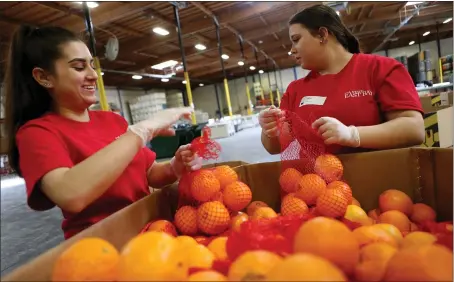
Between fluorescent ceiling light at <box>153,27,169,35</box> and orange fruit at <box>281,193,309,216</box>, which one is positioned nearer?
orange fruit at <box>281,193,309,216</box>

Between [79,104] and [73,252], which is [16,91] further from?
[73,252]

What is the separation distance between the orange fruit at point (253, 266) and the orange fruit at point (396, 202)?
0.62 metres

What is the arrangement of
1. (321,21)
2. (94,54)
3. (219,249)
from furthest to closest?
(94,54)
(321,21)
(219,249)

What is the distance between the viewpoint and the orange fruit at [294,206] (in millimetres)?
985

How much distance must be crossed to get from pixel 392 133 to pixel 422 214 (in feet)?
1.23

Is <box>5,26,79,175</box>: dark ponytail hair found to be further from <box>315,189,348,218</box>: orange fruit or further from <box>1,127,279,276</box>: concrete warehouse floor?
<box>1,127,279,276</box>: concrete warehouse floor

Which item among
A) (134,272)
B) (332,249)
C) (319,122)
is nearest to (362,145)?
(319,122)

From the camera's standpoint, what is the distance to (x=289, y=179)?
113 cm

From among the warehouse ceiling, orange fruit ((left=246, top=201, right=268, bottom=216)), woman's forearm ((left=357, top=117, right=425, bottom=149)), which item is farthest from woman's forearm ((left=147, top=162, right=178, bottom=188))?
the warehouse ceiling

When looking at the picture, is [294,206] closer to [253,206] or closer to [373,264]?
[253,206]

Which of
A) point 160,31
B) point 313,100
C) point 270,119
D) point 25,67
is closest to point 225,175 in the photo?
point 270,119

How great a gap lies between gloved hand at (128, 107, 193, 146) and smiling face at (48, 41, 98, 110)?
29cm

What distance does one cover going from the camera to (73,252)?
0.59 m

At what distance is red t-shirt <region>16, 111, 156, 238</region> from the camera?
98 cm
